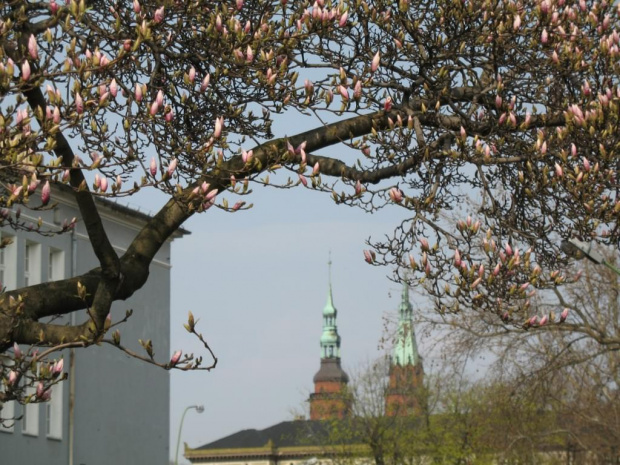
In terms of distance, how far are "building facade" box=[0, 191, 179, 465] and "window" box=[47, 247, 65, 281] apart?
0.04 m

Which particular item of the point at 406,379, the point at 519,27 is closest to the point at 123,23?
the point at 519,27

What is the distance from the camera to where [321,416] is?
7119 centimetres

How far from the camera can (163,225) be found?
10.2 metres

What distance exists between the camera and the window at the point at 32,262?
155 ft

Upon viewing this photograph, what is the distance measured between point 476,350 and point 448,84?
2377 cm

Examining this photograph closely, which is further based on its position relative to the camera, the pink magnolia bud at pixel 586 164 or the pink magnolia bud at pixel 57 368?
the pink magnolia bud at pixel 586 164

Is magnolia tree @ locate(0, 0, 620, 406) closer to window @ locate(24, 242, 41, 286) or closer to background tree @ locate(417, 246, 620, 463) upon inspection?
background tree @ locate(417, 246, 620, 463)

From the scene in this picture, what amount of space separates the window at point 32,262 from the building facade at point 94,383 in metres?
0.04

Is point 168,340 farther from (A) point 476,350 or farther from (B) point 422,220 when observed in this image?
(B) point 422,220

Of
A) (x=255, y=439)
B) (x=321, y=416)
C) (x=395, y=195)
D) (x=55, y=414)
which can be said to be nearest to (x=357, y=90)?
(x=395, y=195)

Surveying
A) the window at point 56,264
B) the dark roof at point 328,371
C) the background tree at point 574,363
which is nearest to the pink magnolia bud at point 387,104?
the background tree at point 574,363

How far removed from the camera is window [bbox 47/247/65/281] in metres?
48.7

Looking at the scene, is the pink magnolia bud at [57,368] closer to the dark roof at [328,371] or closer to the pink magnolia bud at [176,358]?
the pink magnolia bud at [176,358]

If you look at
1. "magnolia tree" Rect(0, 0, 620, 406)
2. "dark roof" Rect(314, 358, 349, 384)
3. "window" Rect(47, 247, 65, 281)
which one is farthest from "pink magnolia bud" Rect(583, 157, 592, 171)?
"dark roof" Rect(314, 358, 349, 384)
